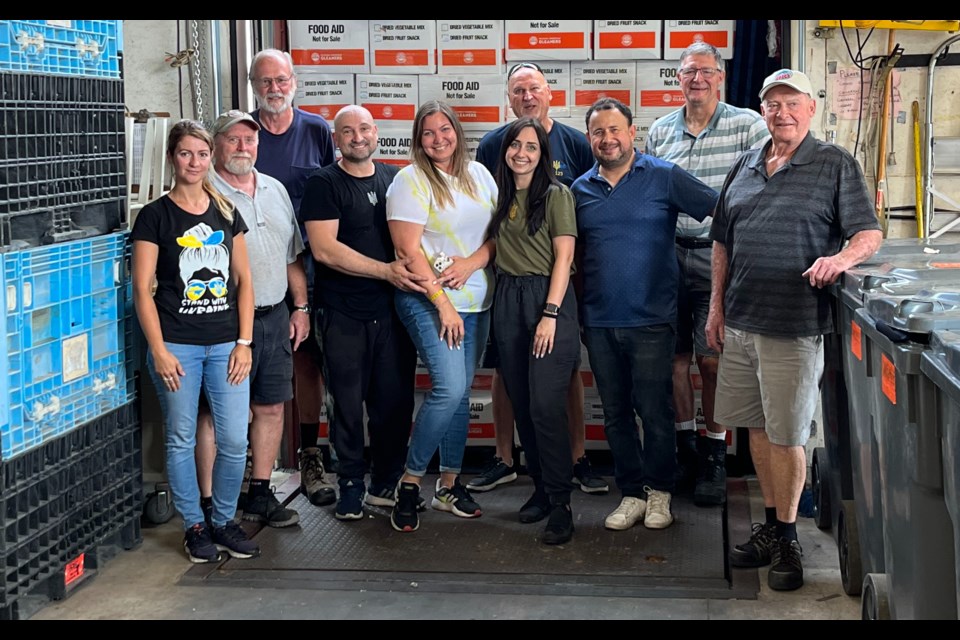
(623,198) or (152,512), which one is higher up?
(623,198)

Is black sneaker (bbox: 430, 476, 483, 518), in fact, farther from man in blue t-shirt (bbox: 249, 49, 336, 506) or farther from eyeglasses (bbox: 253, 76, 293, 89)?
eyeglasses (bbox: 253, 76, 293, 89)

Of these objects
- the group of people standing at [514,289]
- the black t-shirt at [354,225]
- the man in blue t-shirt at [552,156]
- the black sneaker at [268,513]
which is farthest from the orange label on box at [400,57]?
the black sneaker at [268,513]

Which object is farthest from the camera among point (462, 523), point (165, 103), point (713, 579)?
point (165, 103)

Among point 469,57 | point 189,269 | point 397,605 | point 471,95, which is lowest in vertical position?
point 397,605

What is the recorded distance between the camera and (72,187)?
4062mm

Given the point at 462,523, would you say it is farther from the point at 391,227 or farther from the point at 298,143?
the point at 298,143

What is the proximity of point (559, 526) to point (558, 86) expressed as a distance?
7.26ft

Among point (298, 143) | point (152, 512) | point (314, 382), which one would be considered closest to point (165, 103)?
point (298, 143)

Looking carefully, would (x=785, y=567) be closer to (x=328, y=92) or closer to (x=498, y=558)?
(x=498, y=558)

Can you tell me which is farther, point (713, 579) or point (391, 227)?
point (391, 227)

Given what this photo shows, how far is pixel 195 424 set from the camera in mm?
4309

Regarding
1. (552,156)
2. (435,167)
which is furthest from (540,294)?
(552,156)

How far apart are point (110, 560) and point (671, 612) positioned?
2174mm
